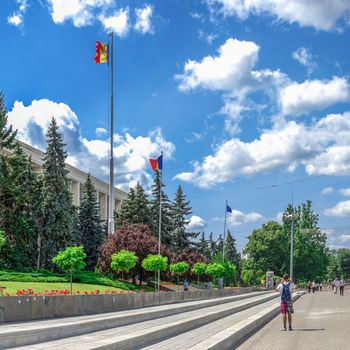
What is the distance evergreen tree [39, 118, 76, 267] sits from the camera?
54375 millimetres

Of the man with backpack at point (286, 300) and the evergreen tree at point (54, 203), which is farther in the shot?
the evergreen tree at point (54, 203)

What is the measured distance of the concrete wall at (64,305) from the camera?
55.9 feet

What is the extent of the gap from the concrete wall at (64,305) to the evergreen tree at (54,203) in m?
24.4

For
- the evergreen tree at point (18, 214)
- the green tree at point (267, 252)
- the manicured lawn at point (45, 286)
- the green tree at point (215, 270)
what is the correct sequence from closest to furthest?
the manicured lawn at point (45, 286), the evergreen tree at point (18, 214), the green tree at point (215, 270), the green tree at point (267, 252)

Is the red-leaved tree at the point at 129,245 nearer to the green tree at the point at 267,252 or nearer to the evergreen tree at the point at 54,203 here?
the evergreen tree at the point at 54,203

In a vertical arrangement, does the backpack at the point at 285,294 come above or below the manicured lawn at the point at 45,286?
above

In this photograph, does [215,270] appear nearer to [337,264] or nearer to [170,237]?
[170,237]

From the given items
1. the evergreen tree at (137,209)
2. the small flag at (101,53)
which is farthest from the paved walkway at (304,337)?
the evergreen tree at (137,209)

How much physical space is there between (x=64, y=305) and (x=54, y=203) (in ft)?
113

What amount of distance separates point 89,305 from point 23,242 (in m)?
33.9

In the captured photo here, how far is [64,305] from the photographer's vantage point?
67.6ft

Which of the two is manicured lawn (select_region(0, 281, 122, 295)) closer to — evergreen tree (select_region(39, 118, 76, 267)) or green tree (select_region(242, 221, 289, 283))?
evergreen tree (select_region(39, 118, 76, 267))

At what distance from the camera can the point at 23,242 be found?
2148 inches

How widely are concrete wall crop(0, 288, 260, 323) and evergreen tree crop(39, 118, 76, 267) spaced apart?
24.4 meters
